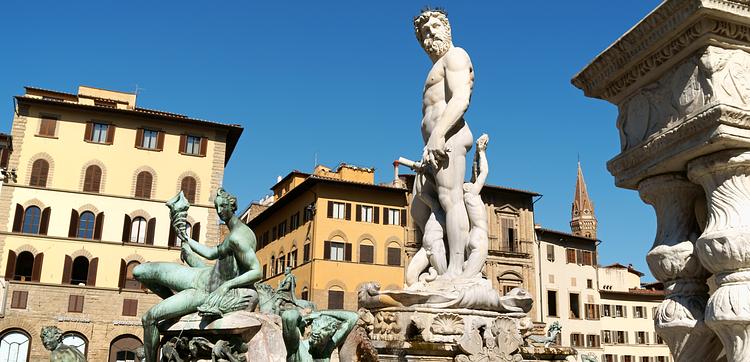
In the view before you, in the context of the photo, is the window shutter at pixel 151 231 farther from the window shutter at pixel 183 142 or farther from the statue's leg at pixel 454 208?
the statue's leg at pixel 454 208

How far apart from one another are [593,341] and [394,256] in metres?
21.4

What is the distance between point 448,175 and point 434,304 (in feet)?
4.68

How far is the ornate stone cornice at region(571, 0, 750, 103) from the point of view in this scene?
264 centimetres

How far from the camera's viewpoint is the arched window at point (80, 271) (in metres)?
43.4

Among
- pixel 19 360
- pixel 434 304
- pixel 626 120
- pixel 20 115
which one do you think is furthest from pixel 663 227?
pixel 20 115

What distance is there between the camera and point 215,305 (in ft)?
15.8

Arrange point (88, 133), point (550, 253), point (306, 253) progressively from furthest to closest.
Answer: point (550, 253) → point (306, 253) → point (88, 133)

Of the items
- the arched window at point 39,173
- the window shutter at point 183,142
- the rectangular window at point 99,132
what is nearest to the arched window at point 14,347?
the arched window at point 39,173

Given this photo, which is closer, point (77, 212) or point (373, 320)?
point (373, 320)

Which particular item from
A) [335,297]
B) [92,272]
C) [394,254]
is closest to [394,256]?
[394,254]

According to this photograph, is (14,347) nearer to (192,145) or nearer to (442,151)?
(192,145)

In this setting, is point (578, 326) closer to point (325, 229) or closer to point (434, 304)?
point (325, 229)

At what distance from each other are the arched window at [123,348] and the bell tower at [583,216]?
76.8 m

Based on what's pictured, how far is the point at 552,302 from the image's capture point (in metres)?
58.8
